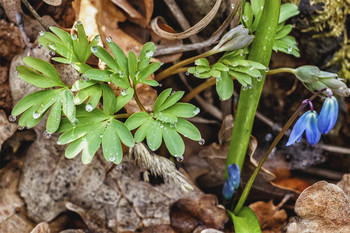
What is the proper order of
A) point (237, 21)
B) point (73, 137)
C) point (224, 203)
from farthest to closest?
point (224, 203)
point (237, 21)
point (73, 137)

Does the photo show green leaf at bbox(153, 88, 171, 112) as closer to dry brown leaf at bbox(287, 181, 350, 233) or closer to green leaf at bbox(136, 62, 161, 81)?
green leaf at bbox(136, 62, 161, 81)

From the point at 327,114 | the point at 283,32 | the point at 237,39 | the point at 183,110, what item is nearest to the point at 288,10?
the point at 283,32

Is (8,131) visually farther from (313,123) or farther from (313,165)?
(313,165)

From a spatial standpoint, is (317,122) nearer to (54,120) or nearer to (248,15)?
(248,15)

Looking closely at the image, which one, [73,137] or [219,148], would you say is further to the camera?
[219,148]

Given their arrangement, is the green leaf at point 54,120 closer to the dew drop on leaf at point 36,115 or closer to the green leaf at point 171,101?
the dew drop on leaf at point 36,115

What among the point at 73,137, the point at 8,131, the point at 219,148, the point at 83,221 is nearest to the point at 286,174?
the point at 219,148
